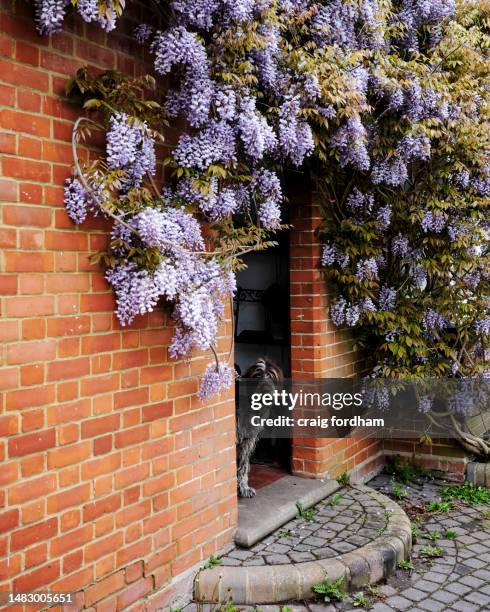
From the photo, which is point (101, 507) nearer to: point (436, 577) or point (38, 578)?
point (38, 578)

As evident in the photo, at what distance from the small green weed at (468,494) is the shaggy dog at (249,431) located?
1.88m

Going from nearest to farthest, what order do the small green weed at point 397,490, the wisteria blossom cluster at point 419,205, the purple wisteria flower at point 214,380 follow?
the purple wisteria flower at point 214,380 → the wisteria blossom cluster at point 419,205 → the small green weed at point 397,490

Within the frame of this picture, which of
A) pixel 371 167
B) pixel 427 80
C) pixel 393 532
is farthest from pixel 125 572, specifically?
pixel 427 80

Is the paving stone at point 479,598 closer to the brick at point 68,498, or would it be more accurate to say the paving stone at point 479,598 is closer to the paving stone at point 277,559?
the paving stone at point 277,559

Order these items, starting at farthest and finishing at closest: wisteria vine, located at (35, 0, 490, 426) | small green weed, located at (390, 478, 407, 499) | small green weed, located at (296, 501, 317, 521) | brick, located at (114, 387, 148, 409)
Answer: small green weed, located at (390, 478, 407, 499), small green weed, located at (296, 501, 317, 521), brick, located at (114, 387, 148, 409), wisteria vine, located at (35, 0, 490, 426)

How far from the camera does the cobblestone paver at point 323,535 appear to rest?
3768mm

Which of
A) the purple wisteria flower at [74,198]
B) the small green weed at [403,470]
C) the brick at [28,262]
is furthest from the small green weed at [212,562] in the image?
the small green weed at [403,470]

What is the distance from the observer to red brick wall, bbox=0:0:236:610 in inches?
101

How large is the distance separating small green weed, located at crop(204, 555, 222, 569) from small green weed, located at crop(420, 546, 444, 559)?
151cm

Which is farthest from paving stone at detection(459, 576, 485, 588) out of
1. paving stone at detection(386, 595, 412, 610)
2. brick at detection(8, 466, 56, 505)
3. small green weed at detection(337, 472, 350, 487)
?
brick at detection(8, 466, 56, 505)

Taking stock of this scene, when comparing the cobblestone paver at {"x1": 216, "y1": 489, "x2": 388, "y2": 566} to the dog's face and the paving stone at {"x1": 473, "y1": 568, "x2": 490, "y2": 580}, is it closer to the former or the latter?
the paving stone at {"x1": 473, "y1": 568, "x2": 490, "y2": 580}

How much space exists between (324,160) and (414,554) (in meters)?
2.77

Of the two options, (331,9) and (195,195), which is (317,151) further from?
(195,195)

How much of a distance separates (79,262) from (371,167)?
2.98 meters
